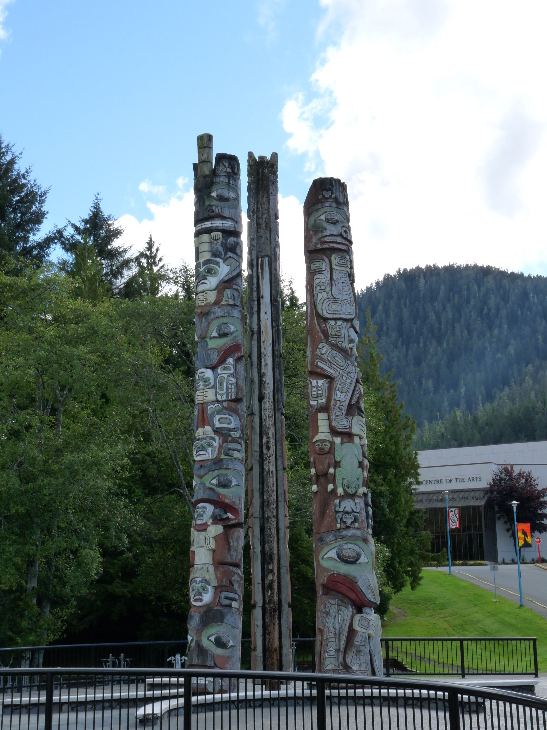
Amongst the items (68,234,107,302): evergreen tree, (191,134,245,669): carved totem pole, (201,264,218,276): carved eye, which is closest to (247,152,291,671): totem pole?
(191,134,245,669): carved totem pole

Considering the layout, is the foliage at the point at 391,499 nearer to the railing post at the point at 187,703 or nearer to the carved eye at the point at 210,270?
the carved eye at the point at 210,270

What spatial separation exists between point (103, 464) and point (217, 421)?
28.0 ft

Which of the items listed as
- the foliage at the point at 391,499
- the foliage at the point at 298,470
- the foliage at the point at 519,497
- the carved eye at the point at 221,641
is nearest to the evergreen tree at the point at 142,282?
the foliage at the point at 391,499

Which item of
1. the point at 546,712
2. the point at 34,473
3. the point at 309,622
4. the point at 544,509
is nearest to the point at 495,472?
the point at 544,509

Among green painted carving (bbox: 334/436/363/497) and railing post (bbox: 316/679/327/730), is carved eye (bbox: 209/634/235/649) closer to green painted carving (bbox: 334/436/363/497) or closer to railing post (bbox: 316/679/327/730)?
green painted carving (bbox: 334/436/363/497)

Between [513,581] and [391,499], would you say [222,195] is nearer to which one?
[391,499]

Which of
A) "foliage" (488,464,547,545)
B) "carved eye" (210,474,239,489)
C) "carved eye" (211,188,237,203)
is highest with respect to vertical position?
"carved eye" (211,188,237,203)

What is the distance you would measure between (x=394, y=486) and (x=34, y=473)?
61.8ft

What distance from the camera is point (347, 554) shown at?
11266 millimetres

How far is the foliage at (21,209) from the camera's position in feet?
131

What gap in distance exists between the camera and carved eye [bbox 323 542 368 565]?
11.3 m

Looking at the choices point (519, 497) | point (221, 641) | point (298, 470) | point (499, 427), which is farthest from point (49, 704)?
point (499, 427)

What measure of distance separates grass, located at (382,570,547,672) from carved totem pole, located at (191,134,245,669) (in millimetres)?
17449

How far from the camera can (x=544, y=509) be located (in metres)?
55.2
